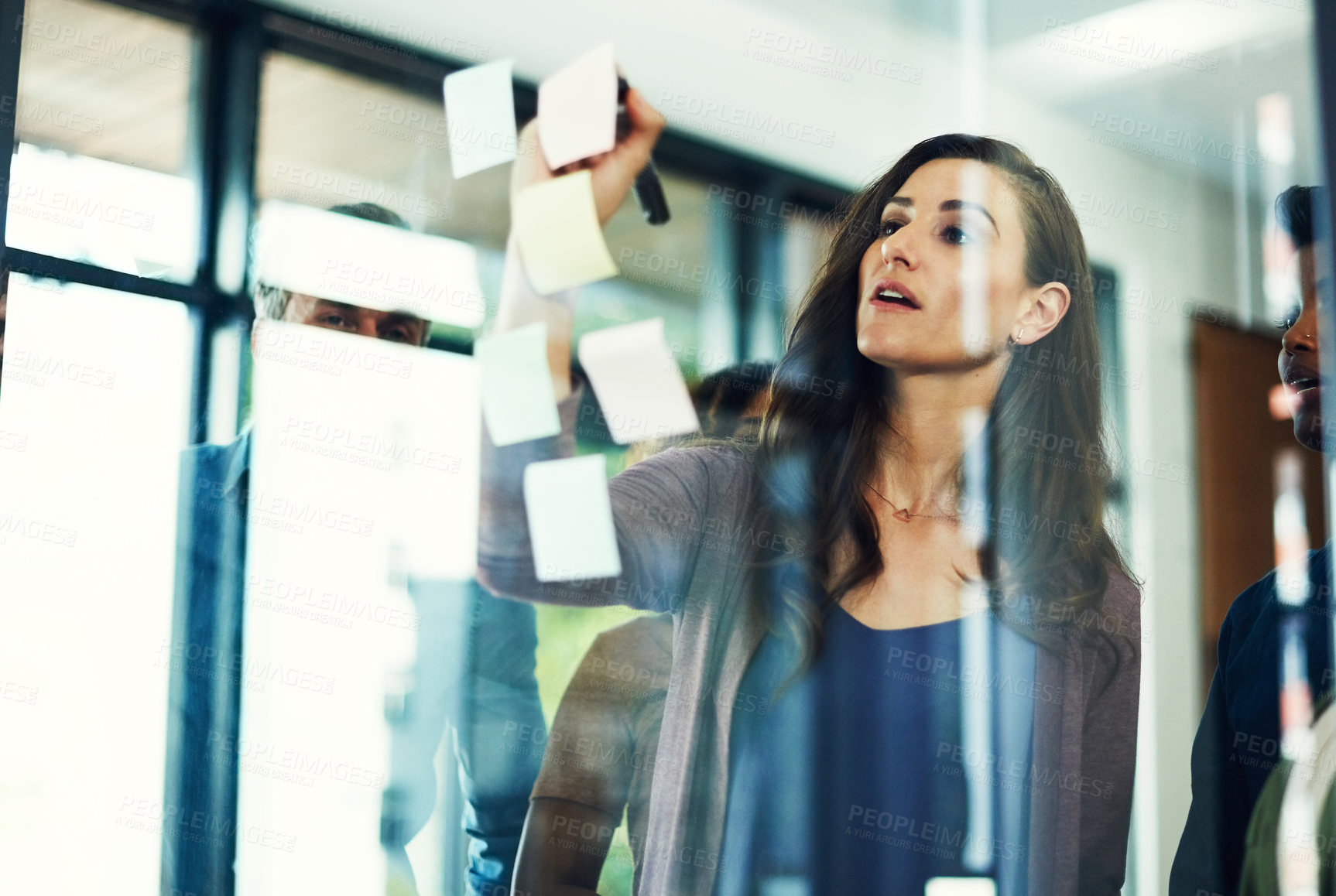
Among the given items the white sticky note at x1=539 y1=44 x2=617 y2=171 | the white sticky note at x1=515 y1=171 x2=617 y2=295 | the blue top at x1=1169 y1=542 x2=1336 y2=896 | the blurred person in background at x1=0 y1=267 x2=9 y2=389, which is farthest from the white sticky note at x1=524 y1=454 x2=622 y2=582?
the blurred person in background at x1=0 y1=267 x2=9 y2=389

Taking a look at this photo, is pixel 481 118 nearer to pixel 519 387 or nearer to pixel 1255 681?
Result: pixel 519 387

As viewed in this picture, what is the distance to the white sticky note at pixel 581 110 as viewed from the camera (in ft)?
5.18

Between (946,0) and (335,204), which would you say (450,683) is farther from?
(946,0)

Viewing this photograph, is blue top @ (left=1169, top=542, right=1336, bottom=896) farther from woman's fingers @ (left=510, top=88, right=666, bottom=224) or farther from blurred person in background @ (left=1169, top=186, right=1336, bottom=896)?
woman's fingers @ (left=510, top=88, right=666, bottom=224)

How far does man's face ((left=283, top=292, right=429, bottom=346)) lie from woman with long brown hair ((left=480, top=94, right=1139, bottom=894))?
0.45 metres

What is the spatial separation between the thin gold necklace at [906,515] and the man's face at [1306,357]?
1.20 ft

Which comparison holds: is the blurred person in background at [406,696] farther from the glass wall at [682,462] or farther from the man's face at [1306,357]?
the man's face at [1306,357]

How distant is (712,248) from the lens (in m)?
1.52

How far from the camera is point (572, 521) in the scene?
1.51m

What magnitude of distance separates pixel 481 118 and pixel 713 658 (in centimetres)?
83

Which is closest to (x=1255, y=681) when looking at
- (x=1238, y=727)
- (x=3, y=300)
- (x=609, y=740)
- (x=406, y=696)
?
(x=1238, y=727)

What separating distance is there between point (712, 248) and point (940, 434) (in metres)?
0.39

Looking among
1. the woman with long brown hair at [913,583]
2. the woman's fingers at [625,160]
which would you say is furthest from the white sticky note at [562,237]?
the woman with long brown hair at [913,583]

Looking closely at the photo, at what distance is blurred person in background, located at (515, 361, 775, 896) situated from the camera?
1.45 m
